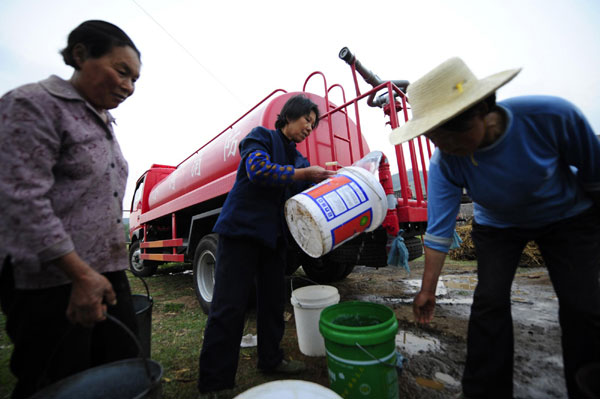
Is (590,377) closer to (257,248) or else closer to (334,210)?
(334,210)

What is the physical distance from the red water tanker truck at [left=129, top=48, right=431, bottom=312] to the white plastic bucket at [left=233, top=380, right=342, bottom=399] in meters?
1.24

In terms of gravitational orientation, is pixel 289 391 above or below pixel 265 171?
below

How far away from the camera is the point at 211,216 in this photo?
3.20m

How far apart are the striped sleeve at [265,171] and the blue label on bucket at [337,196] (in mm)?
186

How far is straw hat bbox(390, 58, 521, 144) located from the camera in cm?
101

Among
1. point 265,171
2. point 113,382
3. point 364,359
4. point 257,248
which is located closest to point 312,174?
point 265,171

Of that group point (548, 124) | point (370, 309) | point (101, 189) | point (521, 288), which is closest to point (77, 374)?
point (101, 189)

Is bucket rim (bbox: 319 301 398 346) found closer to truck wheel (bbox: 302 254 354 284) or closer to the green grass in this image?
the green grass

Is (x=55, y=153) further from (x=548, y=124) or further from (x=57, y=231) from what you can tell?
(x=548, y=124)

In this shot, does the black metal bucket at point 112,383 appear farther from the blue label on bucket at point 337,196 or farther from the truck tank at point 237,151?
the truck tank at point 237,151

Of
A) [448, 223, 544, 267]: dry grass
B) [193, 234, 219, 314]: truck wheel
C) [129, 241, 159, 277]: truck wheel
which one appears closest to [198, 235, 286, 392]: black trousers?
[193, 234, 219, 314]: truck wheel

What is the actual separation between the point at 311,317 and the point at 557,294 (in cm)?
142

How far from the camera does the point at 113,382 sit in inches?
40.9

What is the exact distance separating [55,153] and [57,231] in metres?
0.28
